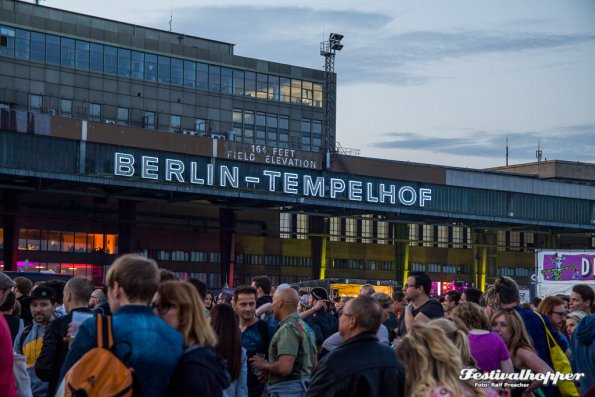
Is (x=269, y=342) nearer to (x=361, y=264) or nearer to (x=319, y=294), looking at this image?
(x=319, y=294)

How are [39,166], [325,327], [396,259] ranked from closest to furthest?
[325,327] → [39,166] → [396,259]

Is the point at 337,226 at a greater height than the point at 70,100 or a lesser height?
lesser

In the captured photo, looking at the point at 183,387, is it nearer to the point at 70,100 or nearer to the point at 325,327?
the point at 325,327

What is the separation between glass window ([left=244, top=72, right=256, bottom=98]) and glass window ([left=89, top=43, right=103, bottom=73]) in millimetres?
12427

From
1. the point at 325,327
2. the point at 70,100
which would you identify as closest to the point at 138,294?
the point at 325,327

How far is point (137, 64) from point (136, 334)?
227 ft

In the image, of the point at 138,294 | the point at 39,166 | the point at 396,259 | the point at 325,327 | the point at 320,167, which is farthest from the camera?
the point at 396,259

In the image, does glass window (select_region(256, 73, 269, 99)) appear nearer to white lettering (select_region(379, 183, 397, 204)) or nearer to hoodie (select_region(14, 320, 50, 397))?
white lettering (select_region(379, 183, 397, 204))

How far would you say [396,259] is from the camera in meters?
76.8

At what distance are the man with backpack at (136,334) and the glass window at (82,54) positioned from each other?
218 ft

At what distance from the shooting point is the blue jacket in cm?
659

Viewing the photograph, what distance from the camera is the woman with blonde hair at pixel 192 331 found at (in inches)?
274

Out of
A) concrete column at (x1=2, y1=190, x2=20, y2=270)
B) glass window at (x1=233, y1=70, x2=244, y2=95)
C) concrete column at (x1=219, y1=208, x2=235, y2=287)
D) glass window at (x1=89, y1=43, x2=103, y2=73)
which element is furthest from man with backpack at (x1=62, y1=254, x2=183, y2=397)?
glass window at (x1=233, y1=70, x2=244, y2=95)

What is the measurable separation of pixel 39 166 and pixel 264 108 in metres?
30.7
